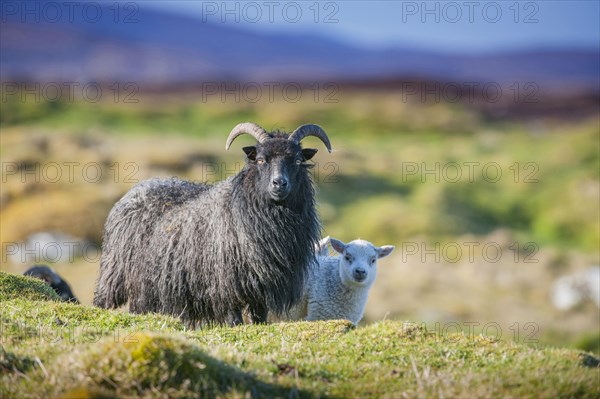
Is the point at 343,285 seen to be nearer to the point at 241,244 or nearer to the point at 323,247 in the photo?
the point at 323,247

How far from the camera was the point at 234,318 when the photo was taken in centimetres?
1466

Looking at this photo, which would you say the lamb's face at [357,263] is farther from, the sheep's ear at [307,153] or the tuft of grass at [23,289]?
the tuft of grass at [23,289]

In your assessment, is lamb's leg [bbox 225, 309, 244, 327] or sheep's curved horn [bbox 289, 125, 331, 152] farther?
sheep's curved horn [bbox 289, 125, 331, 152]

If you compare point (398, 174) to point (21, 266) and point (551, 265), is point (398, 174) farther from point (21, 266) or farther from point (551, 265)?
point (21, 266)

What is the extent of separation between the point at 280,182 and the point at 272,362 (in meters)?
5.02

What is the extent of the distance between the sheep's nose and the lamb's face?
3009mm

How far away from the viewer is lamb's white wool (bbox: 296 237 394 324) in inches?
649

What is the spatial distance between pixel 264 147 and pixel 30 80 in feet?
409

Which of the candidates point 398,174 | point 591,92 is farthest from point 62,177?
point 591,92

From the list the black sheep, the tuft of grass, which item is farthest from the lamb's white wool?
the tuft of grass

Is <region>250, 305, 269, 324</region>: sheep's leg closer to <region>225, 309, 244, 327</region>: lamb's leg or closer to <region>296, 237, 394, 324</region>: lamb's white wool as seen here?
<region>225, 309, 244, 327</region>: lamb's leg

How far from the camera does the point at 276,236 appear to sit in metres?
15.0

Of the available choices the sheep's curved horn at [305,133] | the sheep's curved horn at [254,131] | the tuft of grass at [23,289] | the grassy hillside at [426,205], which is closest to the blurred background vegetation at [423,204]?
the grassy hillside at [426,205]

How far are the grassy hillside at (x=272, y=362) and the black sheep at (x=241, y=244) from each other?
2259 mm
